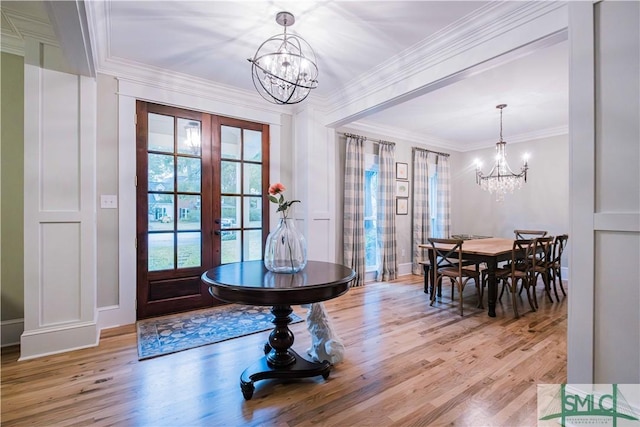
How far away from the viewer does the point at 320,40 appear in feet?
8.50

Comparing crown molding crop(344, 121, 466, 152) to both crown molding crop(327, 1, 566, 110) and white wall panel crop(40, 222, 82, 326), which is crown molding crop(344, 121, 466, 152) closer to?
crown molding crop(327, 1, 566, 110)

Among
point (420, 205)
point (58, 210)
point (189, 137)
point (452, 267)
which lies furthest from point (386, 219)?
point (58, 210)

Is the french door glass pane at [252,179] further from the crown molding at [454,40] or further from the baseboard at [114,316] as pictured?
the baseboard at [114,316]

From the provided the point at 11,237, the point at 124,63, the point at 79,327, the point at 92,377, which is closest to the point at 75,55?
the point at 124,63

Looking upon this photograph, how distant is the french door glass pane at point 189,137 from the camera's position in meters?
3.35

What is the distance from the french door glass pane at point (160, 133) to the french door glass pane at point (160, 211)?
52 centimetres

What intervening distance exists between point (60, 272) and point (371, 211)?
162 inches

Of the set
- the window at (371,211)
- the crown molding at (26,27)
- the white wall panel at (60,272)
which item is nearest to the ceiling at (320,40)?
the crown molding at (26,27)

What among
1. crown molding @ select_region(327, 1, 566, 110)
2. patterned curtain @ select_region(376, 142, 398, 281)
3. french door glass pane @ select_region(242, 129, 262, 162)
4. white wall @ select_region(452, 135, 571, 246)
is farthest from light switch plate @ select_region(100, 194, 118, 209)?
white wall @ select_region(452, 135, 571, 246)

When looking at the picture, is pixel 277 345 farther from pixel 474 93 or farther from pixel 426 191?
pixel 426 191

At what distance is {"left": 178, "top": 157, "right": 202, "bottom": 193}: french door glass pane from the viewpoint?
3.33 m

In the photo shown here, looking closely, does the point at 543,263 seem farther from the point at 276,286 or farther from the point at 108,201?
the point at 108,201

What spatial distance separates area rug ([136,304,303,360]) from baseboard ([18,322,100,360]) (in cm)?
38

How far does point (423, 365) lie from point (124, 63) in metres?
3.89
